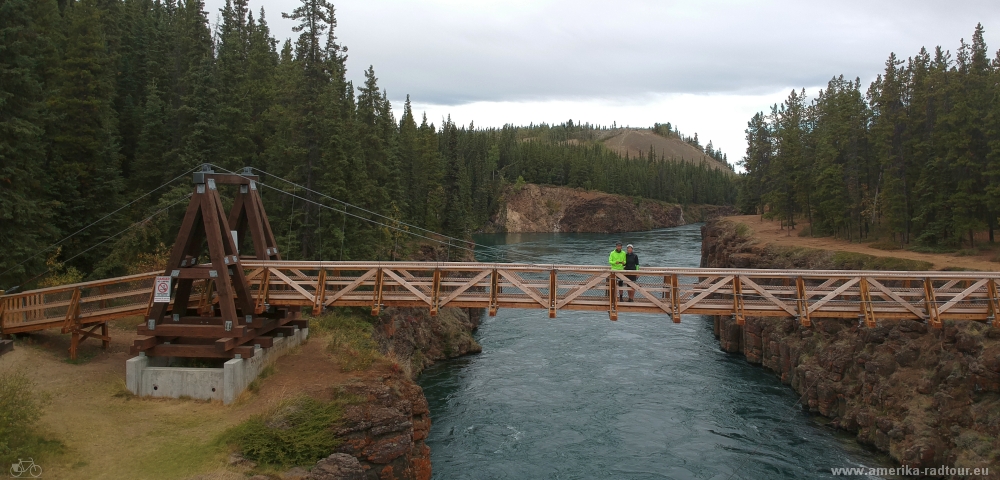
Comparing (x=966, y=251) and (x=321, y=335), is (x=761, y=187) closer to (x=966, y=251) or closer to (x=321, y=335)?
(x=966, y=251)

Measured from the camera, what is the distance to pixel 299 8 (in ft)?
Answer: 114

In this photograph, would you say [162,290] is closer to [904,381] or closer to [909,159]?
[904,381]

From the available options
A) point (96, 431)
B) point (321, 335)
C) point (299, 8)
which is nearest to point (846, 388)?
point (321, 335)

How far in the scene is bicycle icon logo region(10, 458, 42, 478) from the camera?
1265 centimetres

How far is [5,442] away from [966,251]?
4583 cm

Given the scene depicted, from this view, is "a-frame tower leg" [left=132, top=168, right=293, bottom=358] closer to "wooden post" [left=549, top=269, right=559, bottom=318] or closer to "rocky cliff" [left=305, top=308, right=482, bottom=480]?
"rocky cliff" [left=305, top=308, right=482, bottom=480]

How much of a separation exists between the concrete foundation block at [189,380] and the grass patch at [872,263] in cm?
3225

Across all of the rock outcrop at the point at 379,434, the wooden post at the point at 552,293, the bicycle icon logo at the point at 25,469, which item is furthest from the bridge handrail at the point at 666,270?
the bicycle icon logo at the point at 25,469

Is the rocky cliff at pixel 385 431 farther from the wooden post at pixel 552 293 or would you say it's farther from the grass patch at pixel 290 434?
the wooden post at pixel 552 293

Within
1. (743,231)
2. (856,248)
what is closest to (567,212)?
(743,231)

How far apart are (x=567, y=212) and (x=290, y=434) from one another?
137194 millimetres

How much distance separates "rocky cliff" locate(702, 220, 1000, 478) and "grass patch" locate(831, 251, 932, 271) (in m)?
0.39

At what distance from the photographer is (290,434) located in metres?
15.0

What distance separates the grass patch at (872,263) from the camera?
32.6 meters
